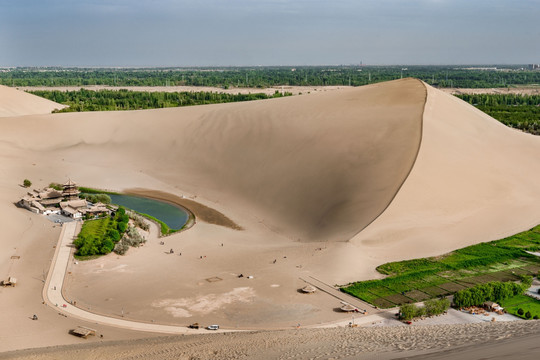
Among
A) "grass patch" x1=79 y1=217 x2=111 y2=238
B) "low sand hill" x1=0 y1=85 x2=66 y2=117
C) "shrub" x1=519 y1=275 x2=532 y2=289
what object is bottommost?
"shrub" x1=519 y1=275 x2=532 y2=289

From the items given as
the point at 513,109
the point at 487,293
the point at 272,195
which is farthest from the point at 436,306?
the point at 513,109

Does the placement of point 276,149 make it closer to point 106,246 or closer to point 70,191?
point 70,191

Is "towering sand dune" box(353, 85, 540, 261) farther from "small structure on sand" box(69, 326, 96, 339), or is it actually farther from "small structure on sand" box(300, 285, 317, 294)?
"small structure on sand" box(69, 326, 96, 339)

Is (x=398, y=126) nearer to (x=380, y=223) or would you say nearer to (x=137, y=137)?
(x=380, y=223)

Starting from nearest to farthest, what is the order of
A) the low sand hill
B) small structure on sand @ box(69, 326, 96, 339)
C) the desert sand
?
small structure on sand @ box(69, 326, 96, 339) → the desert sand → the low sand hill

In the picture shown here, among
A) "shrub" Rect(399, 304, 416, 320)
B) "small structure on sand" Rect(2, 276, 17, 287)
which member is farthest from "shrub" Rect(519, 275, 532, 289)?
"small structure on sand" Rect(2, 276, 17, 287)
